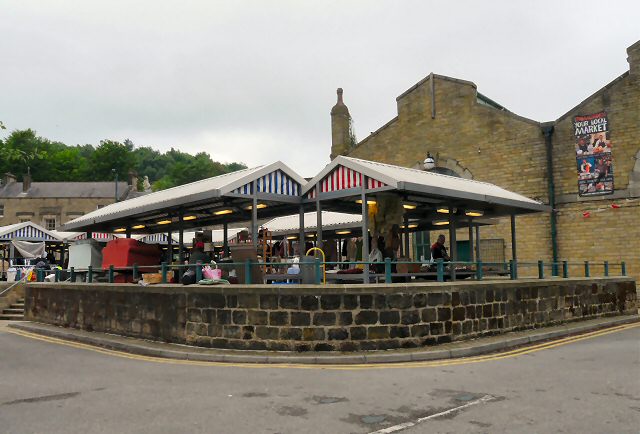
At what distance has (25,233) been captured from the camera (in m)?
26.6

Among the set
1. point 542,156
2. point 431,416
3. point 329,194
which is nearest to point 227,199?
point 329,194

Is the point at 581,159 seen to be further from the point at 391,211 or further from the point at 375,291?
the point at 375,291

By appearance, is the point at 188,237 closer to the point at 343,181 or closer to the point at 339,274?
the point at 343,181

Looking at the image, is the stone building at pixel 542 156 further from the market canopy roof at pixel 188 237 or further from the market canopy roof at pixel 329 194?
the market canopy roof at pixel 188 237

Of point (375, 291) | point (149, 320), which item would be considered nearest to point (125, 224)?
point (149, 320)

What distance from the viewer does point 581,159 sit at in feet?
73.4

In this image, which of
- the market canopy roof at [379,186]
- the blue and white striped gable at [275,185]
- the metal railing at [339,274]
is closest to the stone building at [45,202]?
the metal railing at [339,274]

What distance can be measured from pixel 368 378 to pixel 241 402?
226 cm

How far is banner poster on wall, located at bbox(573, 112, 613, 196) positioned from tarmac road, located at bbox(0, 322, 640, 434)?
43.5 ft

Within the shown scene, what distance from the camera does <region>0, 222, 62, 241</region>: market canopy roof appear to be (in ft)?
84.9

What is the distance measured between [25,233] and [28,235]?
0.56 feet

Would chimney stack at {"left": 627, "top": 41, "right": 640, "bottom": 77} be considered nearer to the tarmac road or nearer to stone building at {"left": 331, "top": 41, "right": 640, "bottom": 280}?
stone building at {"left": 331, "top": 41, "right": 640, "bottom": 280}

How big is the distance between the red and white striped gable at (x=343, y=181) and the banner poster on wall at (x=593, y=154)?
46.0 ft

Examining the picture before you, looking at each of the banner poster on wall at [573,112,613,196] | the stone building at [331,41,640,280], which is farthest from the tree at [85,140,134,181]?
the banner poster on wall at [573,112,613,196]
